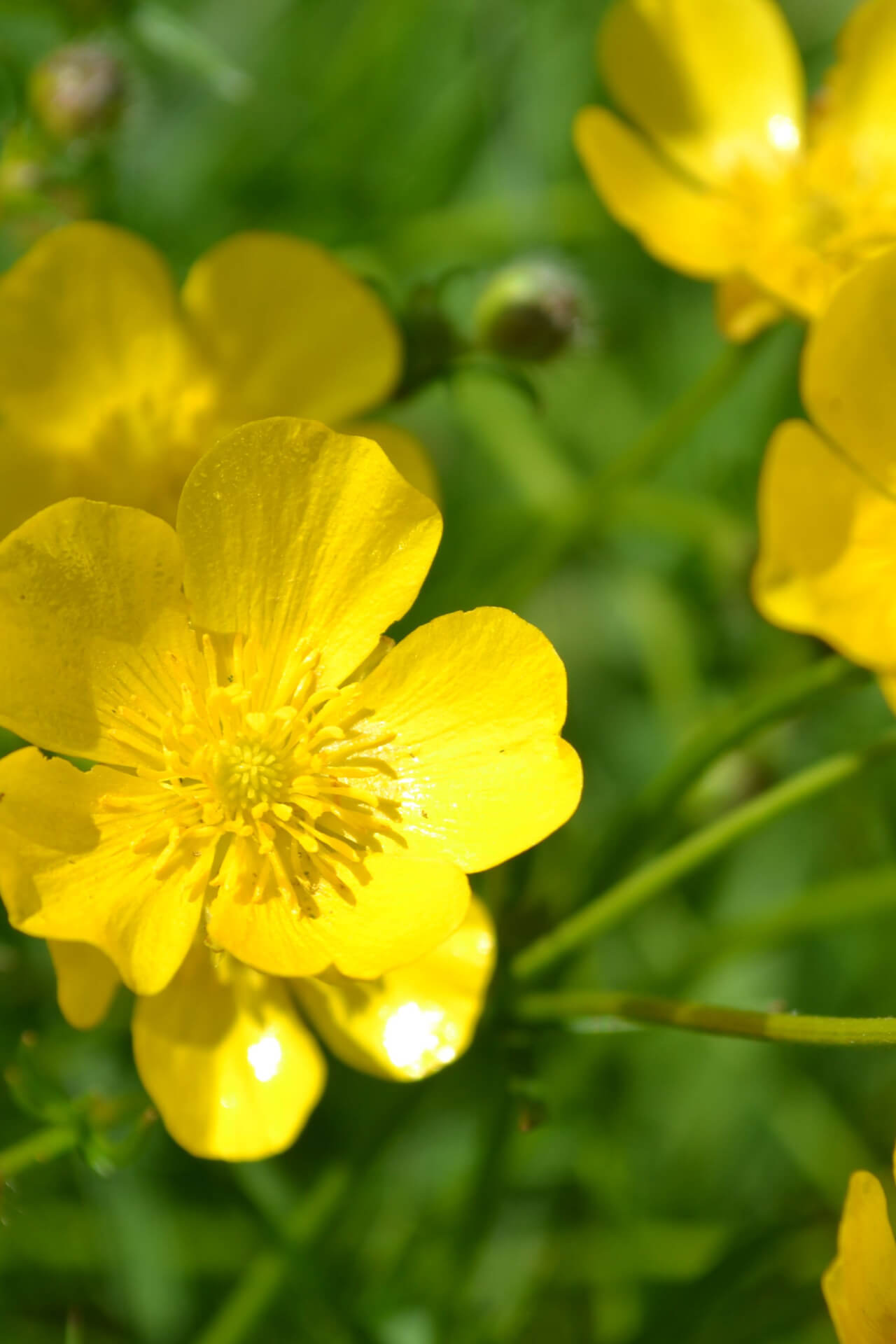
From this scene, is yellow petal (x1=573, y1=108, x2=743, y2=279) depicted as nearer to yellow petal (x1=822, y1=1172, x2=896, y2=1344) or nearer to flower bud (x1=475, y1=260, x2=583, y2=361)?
flower bud (x1=475, y1=260, x2=583, y2=361)

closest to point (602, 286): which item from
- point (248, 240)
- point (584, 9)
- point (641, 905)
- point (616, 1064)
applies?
point (584, 9)

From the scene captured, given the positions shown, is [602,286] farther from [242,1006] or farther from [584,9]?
[242,1006]

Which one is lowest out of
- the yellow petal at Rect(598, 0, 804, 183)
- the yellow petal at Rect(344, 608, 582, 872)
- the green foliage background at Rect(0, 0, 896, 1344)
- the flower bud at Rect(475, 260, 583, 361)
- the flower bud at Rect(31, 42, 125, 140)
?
the green foliage background at Rect(0, 0, 896, 1344)

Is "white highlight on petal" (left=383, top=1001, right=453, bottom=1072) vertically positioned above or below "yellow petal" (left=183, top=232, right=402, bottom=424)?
below

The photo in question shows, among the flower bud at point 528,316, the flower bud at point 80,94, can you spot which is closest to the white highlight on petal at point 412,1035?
the flower bud at point 528,316

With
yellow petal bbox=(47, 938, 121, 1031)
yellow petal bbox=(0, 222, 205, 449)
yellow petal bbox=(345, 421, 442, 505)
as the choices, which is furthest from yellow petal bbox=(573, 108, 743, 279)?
yellow petal bbox=(47, 938, 121, 1031)

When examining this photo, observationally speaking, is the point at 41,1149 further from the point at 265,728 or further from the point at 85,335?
the point at 85,335

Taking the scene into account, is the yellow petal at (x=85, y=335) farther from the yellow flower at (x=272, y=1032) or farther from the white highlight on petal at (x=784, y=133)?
the white highlight on petal at (x=784, y=133)
